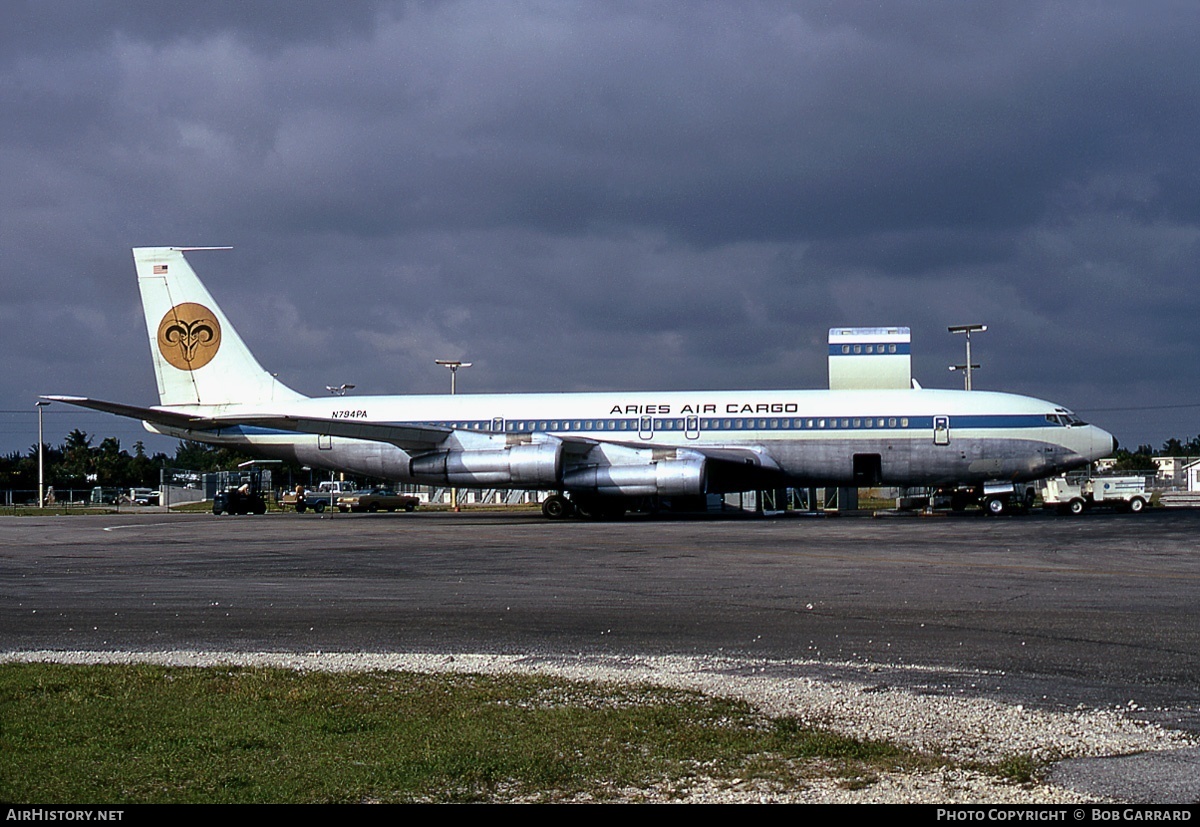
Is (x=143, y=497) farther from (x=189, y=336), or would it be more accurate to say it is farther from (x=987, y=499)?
(x=987, y=499)

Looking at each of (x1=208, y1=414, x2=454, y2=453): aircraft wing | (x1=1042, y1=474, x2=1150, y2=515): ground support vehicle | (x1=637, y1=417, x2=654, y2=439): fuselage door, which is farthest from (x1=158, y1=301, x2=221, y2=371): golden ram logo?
(x1=1042, y1=474, x2=1150, y2=515): ground support vehicle

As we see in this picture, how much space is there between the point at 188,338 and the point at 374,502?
21761 millimetres

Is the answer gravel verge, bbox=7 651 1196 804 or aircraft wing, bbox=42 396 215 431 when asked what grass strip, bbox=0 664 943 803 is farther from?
aircraft wing, bbox=42 396 215 431

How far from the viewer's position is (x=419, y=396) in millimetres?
37875

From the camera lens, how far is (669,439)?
114 feet

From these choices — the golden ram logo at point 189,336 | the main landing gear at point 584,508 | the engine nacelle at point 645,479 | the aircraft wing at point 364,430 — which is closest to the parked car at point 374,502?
the golden ram logo at point 189,336

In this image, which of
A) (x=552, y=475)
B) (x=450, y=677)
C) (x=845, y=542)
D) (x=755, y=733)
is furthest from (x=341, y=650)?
(x=552, y=475)

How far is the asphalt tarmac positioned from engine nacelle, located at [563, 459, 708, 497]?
664cm

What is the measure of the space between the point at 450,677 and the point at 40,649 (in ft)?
14.1

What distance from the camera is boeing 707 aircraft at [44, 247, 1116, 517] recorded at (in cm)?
3306

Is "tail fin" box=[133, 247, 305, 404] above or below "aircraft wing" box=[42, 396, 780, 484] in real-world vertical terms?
above

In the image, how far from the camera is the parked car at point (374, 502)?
194ft

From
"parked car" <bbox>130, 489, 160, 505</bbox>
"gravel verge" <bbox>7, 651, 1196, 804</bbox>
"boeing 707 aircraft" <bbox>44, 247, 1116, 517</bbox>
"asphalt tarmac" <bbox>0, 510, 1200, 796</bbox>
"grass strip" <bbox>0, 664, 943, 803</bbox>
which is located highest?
"boeing 707 aircraft" <bbox>44, 247, 1116, 517</bbox>
